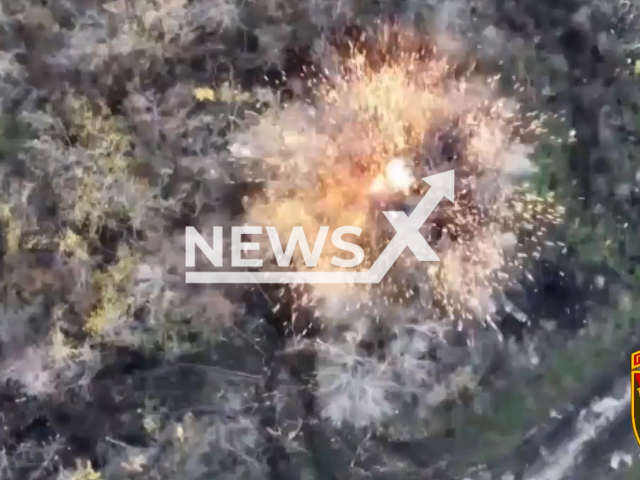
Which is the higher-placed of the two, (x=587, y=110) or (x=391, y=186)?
(x=587, y=110)

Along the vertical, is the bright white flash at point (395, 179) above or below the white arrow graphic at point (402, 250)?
above

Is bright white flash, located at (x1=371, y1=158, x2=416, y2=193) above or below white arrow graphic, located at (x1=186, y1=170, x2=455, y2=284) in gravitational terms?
above

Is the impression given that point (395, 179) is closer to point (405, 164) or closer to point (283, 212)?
point (405, 164)

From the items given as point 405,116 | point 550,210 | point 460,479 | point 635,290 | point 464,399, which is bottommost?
point 460,479

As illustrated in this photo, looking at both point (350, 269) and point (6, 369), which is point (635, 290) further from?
point (6, 369)

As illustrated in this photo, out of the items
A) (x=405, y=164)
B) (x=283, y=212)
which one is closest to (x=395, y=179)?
(x=405, y=164)

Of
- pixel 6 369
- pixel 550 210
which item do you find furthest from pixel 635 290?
pixel 6 369

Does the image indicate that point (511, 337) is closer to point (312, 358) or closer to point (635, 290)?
point (635, 290)
